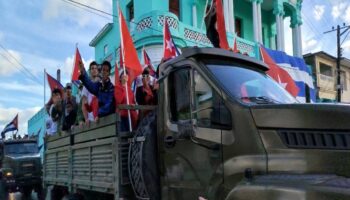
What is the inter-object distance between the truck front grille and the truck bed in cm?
245

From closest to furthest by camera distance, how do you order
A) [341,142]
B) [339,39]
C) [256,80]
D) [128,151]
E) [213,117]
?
[341,142] < [213,117] < [256,80] < [128,151] < [339,39]

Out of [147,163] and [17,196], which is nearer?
[147,163]

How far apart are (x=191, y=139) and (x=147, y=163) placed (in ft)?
2.98

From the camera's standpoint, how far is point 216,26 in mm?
9203

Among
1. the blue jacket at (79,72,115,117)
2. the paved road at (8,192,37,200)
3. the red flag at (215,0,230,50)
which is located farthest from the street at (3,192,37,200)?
the blue jacket at (79,72,115,117)

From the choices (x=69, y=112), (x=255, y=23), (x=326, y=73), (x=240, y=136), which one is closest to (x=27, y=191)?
(x=69, y=112)

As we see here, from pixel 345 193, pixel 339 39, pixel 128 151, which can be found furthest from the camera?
pixel 339 39

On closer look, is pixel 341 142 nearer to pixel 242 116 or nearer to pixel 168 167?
pixel 242 116

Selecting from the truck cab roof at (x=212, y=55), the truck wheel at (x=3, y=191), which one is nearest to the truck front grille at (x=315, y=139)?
the truck cab roof at (x=212, y=55)

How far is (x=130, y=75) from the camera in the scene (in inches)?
314

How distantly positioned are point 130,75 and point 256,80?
396 centimetres

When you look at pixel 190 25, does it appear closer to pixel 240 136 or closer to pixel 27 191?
pixel 27 191

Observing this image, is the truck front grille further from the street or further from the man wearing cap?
the street

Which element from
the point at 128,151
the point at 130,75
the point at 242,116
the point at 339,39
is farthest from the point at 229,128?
the point at 339,39
